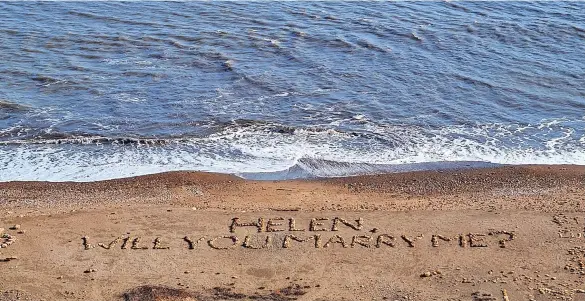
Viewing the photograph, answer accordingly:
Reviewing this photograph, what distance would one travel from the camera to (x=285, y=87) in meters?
27.6

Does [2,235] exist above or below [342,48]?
below

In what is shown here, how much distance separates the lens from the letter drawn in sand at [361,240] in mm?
17014

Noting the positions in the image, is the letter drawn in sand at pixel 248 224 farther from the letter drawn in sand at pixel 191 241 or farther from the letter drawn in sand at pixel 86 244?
the letter drawn in sand at pixel 86 244

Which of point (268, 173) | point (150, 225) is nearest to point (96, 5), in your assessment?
point (268, 173)

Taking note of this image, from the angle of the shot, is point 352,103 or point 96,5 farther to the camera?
point 96,5

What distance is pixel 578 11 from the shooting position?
122ft

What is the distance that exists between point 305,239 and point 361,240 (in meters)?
1.23

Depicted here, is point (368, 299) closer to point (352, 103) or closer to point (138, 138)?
point (138, 138)

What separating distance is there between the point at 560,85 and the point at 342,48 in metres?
8.72

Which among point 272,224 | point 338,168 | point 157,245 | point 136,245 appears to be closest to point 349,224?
point 272,224

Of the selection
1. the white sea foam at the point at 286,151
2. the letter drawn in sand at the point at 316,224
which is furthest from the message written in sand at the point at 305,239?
the white sea foam at the point at 286,151

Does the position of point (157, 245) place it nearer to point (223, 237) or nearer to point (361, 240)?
point (223, 237)

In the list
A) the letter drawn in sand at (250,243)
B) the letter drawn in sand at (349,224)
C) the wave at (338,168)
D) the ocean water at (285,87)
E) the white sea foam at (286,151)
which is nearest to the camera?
the letter drawn in sand at (250,243)

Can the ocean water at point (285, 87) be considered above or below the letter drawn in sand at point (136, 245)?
above
